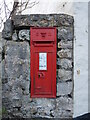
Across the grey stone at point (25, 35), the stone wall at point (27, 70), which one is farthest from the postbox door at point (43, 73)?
the grey stone at point (25, 35)

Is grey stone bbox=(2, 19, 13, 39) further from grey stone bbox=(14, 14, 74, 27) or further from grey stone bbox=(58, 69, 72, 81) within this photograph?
grey stone bbox=(58, 69, 72, 81)

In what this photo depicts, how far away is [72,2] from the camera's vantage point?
205 inches

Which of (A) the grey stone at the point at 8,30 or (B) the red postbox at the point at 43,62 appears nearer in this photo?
(B) the red postbox at the point at 43,62

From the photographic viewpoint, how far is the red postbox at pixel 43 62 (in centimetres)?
455

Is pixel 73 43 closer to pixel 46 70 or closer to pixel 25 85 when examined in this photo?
pixel 46 70

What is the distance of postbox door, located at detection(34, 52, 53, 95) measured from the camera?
460 cm

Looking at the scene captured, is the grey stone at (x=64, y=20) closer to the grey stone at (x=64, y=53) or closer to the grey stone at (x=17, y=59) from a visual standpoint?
the grey stone at (x=64, y=53)

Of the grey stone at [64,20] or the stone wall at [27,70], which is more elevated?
the grey stone at [64,20]

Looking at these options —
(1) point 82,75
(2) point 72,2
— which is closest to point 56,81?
(1) point 82,75

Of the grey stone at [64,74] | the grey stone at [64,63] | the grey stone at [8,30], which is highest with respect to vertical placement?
the grey stone at [8,30]

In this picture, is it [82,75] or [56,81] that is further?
[82,75]

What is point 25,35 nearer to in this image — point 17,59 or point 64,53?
point 17,59

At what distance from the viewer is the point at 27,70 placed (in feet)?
15.3

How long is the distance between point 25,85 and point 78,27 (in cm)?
140
